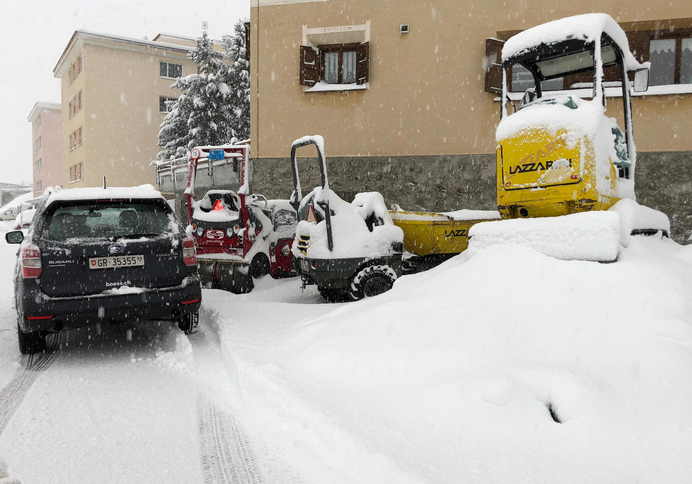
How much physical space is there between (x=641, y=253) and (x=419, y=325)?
2.41m

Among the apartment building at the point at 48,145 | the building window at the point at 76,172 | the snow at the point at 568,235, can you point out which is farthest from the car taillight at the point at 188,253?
the apartment building at the point at 48,145

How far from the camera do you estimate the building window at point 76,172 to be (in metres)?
42.6

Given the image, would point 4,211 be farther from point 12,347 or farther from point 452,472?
point 452,472

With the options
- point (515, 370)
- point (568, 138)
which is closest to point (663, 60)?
point (568, 138)

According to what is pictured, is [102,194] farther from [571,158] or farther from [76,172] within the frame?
[76,172]

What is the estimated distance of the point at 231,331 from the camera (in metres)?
5.85

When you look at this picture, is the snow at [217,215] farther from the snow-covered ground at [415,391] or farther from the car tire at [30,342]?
the car tire at [30,342]

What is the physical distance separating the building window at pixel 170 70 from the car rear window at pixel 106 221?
4186 centimetres

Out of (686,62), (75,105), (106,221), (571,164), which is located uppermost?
(75,105)

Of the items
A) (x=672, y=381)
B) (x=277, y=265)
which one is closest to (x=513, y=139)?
(x=672, y=381)

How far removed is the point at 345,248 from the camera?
7.75 meters

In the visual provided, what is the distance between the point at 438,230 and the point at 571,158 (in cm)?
313

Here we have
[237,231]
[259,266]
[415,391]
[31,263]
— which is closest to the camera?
[415,391]

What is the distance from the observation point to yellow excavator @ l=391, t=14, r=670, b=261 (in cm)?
543
